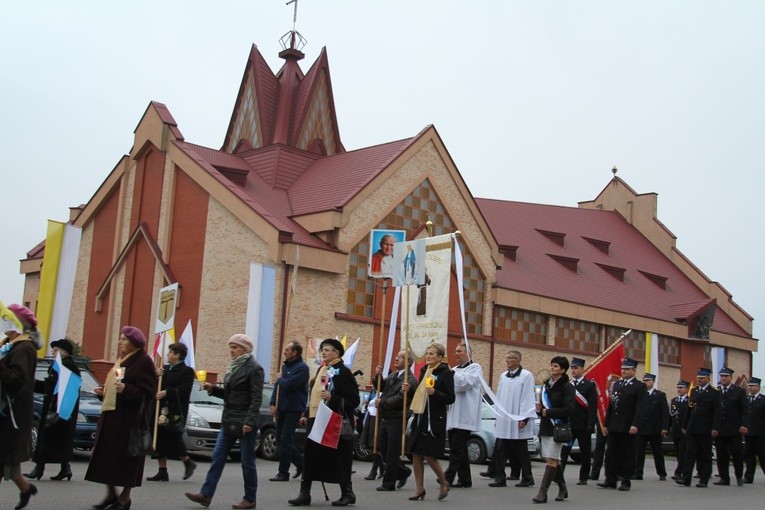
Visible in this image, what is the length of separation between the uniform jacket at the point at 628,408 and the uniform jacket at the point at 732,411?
2237mm

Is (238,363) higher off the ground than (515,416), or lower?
higher

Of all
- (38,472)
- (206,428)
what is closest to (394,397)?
(38,472)

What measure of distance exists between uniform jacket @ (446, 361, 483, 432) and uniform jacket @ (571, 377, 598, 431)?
2.14m

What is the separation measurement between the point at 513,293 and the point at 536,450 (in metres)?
15.9

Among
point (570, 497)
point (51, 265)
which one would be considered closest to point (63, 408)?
point (570, 497)

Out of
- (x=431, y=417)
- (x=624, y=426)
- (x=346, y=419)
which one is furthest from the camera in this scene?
(x=624, y=426)

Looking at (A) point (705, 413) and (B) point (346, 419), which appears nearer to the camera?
(B) point (346, 419)

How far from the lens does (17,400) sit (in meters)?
9.89

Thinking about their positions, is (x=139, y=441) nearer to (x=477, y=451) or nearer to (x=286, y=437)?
(x=286, y=437)

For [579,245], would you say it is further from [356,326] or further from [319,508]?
[319,508]

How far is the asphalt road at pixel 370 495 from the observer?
460 inches

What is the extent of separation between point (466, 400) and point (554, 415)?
191 cm

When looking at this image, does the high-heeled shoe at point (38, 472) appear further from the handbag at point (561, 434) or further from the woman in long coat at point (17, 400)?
the handbag at point (561, 434)

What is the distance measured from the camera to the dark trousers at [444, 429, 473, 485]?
14.7 metres
